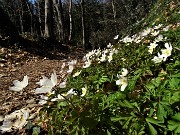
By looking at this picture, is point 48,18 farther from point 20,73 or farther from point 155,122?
point 155,122

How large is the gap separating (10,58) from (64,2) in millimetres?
41281

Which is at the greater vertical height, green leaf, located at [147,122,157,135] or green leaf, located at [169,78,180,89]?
green leaf, located at [169,78,180,89]

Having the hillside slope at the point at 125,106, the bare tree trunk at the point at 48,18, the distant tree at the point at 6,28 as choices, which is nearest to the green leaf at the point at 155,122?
the hillside slope at the point at 125,106

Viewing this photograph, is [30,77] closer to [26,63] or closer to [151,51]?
[26,63]

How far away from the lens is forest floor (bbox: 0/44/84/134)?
4477 millimetres

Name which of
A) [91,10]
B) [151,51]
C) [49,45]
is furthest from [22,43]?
[91,10]

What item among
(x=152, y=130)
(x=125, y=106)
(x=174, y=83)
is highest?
(x=174, y=83)

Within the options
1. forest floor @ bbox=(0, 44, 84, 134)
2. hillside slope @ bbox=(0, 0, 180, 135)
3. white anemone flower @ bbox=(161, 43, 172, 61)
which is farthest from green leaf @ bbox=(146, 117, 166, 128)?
forest floor @ bbox=(0, 44, 84, 134)

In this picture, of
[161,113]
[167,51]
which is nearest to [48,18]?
[167,51]

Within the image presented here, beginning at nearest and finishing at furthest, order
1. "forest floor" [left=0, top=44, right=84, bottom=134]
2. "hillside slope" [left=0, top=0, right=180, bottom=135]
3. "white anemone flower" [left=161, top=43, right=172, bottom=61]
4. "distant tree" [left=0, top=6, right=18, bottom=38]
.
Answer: "hillside slope" [left=0, top=0, right=180, bottom=135], "white anemone flower" [left=161, top=43, right=172, bottom=61], "forest floor" [left=0, top=44, right=84, bottom=134], "distant tree" [left=0, top=6, right=18, bottom=38]

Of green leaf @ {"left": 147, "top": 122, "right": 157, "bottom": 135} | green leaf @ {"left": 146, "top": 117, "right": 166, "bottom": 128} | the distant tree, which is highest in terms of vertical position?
the distant tree

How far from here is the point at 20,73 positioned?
7531 mm

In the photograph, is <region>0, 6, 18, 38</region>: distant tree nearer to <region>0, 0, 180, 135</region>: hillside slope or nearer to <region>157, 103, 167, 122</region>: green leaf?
<region>0, 0, 180, 135</region>: hillside slope

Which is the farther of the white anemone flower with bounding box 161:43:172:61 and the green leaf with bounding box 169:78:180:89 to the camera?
the white anemone flower with bounding box 161:43:172:61
